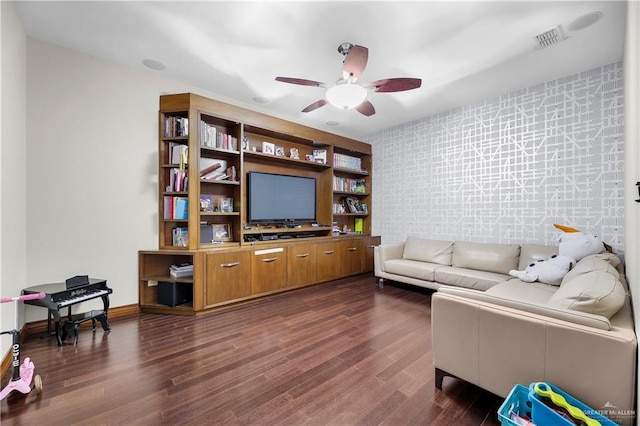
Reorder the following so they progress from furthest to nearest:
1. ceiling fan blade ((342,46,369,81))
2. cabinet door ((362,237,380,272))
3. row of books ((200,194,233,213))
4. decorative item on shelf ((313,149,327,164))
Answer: cabinet door ((362,237,380,272)) → decorative item on shelf ((313,149,327,164)) → row of books ((200,194,233,213)) → ceiling fan blade ((342,46,369,81))

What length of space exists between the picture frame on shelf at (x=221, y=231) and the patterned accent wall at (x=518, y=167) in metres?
2.83

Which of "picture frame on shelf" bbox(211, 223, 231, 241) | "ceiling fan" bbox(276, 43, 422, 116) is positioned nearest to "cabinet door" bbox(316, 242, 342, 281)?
"picture frame on shelf" bbox(211, 223, 231, 241)

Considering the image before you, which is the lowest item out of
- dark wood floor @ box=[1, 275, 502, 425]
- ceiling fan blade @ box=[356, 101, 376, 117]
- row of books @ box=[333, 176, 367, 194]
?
dark wood floor @ box=[1, 275, 502, 425]

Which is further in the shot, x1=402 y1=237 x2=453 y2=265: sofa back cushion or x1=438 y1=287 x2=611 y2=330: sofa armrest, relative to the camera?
x1=402 y1=237 x2=453 y2=265: sofa back cushion

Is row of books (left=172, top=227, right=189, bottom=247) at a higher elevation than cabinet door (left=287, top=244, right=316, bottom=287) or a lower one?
higher

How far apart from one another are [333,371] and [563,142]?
3490 millimetres

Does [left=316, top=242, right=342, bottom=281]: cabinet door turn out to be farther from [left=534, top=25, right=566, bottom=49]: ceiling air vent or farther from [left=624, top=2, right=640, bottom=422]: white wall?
[left=534, top=25, right=566, bottom=49]: ceiling air vent

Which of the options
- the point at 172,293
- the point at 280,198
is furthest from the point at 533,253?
the point at 172,293

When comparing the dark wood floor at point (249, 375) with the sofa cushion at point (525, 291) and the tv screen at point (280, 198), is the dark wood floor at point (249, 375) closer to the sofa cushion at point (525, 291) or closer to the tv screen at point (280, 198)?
the sofa cushion at point (525, 291)

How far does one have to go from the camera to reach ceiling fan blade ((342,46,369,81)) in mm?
1925

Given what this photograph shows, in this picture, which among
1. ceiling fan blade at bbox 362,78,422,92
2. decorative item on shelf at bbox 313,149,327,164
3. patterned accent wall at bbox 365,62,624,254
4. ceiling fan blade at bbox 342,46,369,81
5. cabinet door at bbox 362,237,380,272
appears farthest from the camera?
cabinet door at bbox 362,237,380,272

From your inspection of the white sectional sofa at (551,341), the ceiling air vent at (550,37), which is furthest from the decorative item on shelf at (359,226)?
the ceiling air vent at (550,37)

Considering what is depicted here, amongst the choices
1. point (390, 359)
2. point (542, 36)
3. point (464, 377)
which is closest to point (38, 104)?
point (390, 359)

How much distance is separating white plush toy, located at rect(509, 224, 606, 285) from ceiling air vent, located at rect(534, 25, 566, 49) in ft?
5.97
